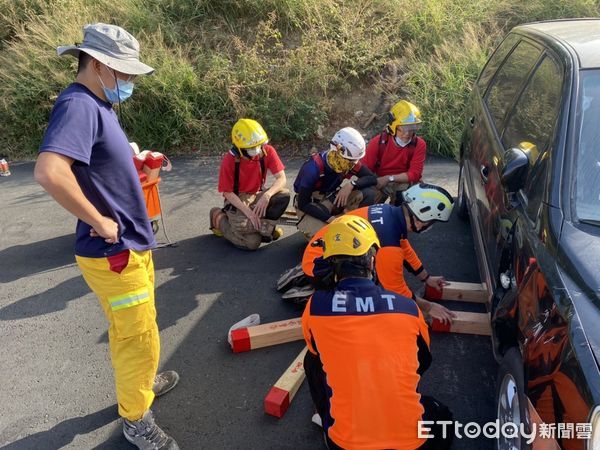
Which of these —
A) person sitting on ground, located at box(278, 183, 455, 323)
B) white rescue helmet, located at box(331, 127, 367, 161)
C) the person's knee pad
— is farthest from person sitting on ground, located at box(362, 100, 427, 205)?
person sitting on ground, located at box(278, 183, 455, 323)

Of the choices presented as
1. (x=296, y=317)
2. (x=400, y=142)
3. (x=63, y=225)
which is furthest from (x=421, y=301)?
(x=63, y=225)

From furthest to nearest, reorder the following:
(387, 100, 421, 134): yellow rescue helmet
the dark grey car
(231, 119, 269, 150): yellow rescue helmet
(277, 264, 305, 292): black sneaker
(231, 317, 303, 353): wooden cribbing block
→ (387, 100, 421, 134): yellow rescue helmet, (231, 119, 269, 150): yellow rescue helmet, (277, 264, 305, 292): black sneaker, (231, 317, 303, 353): wooden cribbing block, the dark grey car

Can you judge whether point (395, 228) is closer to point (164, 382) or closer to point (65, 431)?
point (164, 382)

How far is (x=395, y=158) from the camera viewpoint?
5.08m

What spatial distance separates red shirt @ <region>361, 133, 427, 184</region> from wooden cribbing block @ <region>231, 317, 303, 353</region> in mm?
2217

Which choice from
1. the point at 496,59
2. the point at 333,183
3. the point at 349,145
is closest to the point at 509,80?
the point at 496,59

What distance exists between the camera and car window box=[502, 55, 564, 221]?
2.38 m

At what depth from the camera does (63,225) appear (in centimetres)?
557

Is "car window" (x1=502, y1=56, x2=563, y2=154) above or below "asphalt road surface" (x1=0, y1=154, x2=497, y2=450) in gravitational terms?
above

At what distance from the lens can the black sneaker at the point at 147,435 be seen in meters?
2.66

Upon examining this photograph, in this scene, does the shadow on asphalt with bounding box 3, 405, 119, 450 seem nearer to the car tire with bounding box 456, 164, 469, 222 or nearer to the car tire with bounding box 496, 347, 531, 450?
the car tire with bounding box 496, 347, 531, 450

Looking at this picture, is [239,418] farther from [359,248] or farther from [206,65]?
[206,65]

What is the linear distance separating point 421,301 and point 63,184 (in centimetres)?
248

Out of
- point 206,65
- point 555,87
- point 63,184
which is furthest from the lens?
point 206,65
